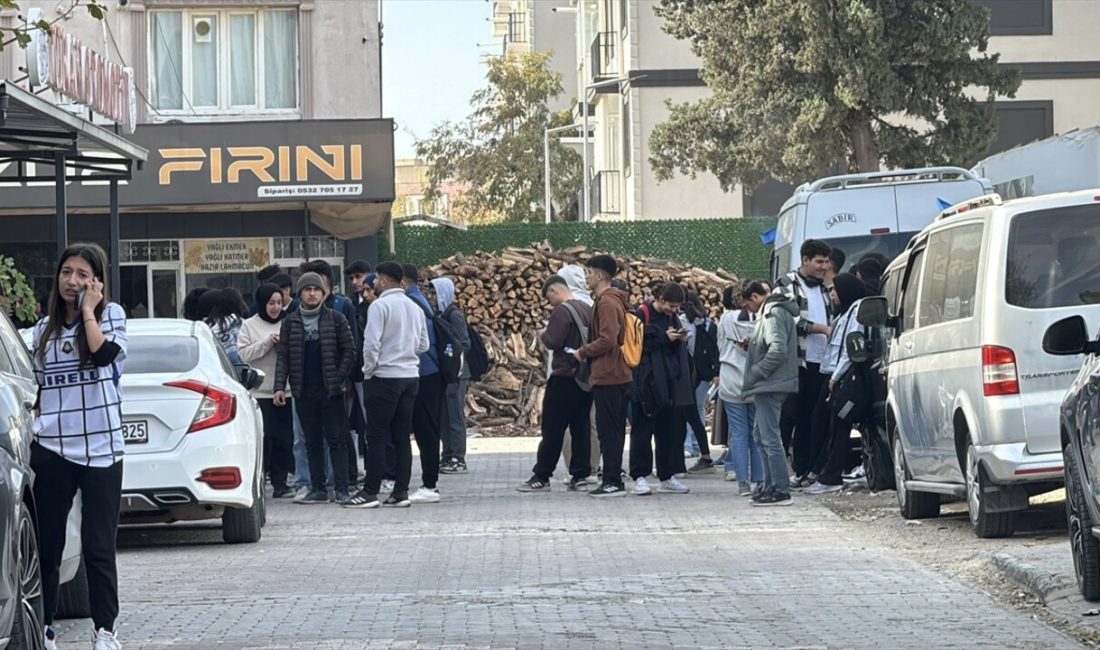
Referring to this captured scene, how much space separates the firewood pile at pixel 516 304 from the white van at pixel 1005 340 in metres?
15.0

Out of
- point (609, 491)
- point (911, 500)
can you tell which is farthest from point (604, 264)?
point (911, 500)

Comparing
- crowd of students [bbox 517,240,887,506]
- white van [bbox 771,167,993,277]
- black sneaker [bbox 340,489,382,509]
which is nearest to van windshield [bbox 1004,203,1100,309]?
crowd of students [bbox 517,240,887,506]

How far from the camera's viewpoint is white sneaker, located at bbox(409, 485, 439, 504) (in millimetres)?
16484

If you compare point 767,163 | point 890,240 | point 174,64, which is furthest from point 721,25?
point 890,240

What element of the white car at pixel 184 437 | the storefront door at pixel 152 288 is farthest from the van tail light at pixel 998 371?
the storefront door at pixel 152 288

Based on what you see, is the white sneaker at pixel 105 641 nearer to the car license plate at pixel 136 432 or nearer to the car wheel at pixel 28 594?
the car wheel at pixel 28 594

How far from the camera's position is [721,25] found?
37.3 metres

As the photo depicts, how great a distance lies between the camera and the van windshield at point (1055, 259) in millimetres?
11266

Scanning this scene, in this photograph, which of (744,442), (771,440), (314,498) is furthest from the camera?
(314,498)

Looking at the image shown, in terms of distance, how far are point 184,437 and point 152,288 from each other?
1664 cm

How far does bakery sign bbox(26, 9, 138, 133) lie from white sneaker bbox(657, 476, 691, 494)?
6.39m

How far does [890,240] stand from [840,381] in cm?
606

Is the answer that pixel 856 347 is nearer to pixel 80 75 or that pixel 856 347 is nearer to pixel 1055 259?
pixel 1055 259

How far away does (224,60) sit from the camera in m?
28.8
